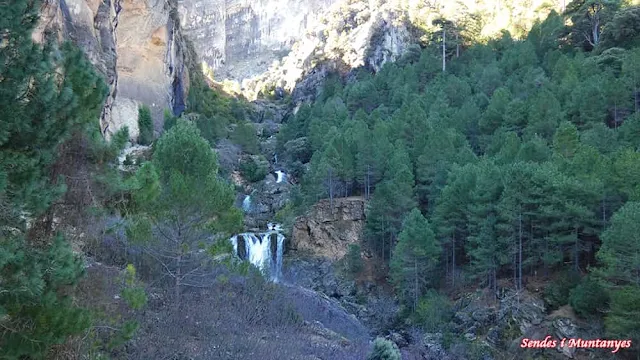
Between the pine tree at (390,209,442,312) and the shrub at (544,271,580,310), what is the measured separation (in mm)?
5695

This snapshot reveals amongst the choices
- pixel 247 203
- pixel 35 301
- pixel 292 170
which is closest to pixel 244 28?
pixel 292 170

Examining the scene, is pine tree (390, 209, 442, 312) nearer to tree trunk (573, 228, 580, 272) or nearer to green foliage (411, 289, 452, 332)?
green foliage (411, 289, 452, 332)

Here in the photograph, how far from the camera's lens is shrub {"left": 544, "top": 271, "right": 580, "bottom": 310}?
22297 millimetres

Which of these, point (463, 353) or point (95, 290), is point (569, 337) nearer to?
point (463, 353)

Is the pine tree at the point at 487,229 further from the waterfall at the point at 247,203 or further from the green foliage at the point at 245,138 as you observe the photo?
the green foliage at the point at 245,138

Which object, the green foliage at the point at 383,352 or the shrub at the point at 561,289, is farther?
the shrub at the point at 561,289

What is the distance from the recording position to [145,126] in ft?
151

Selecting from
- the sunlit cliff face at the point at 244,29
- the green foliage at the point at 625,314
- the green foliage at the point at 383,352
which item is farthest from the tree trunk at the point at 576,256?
the sunlit cliff face at the point at 244,29

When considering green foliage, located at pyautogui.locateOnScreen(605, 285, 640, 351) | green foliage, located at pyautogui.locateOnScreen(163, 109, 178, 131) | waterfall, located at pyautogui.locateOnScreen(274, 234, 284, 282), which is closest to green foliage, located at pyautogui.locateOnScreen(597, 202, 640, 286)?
green foliage, located at pyautogui.locateOnScreen(605, 285, 640, 351)

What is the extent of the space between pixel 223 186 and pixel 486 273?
1603cm

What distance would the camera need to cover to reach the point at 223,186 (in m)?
14.4

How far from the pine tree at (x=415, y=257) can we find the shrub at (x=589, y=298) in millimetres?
7205

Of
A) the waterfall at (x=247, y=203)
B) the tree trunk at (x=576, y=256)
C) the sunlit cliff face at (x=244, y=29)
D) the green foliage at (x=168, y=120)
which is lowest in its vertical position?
the tree trunk at (x=576, y=256)

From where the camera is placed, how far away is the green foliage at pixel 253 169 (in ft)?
152
